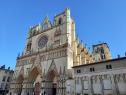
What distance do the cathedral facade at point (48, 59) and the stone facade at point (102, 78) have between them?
4092mm

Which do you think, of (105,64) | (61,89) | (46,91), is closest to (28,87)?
(46,91)

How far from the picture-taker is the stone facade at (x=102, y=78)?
2023cm

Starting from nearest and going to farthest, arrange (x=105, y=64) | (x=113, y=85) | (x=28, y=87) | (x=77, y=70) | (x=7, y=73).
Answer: (x=113, y=85) → (x=105, y=64) → (x=77, y=70) → (x=28, y=87) → (x=7, y=73)

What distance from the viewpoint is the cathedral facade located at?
31.4 meters

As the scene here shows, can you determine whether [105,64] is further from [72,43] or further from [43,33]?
[43,33]

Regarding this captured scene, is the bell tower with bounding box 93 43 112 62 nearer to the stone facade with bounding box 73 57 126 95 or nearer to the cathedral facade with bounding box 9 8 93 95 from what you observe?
the cathedral facade with bounding box 9 8 93 95

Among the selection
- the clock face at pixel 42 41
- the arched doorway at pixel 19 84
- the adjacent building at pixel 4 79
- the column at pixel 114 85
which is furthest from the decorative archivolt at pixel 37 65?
the column at pixel 114 85

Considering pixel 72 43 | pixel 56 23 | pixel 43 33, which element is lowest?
pixel 72 43

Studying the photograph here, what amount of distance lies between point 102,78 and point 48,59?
17060 millimetres

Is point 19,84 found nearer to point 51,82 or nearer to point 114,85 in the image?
point 51,82

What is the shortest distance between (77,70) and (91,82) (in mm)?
4124

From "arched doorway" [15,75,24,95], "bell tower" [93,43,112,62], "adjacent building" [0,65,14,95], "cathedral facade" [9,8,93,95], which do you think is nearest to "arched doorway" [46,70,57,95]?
"cathedral facade" [9,8,93,95]

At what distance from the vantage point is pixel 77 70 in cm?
2625

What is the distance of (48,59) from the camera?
35000mm
